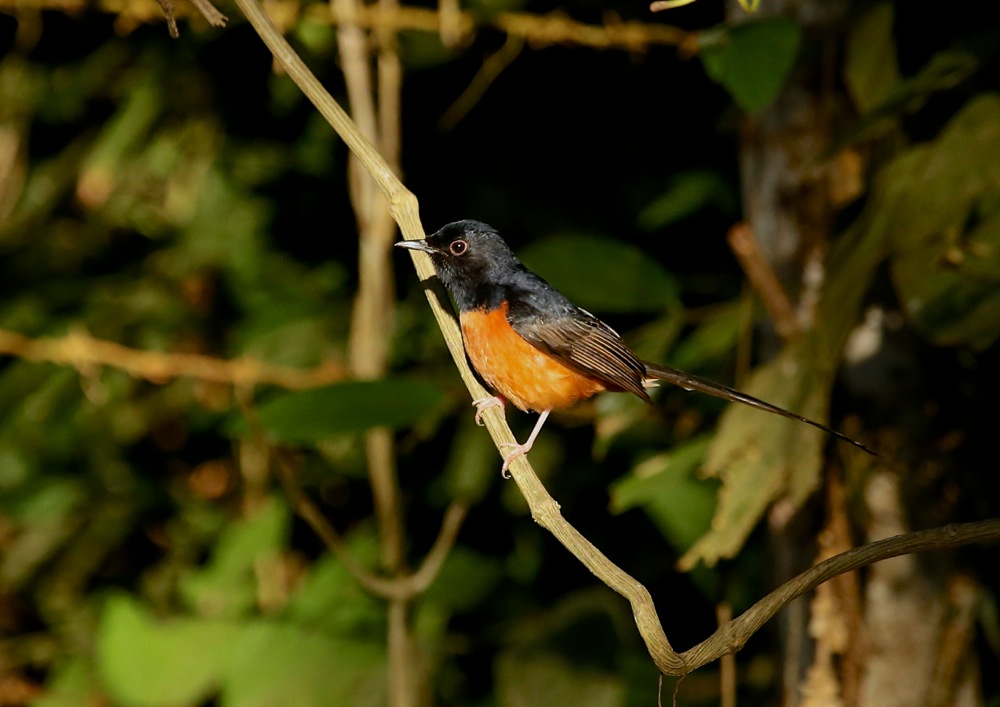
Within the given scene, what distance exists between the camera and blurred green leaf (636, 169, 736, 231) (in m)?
4.03

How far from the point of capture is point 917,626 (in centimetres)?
311

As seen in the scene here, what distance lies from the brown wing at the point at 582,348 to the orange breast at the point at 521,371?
0.04m

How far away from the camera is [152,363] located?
4121 millimetres

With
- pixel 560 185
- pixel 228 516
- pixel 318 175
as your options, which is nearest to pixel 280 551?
pixel 228 516

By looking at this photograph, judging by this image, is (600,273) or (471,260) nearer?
(471,260)

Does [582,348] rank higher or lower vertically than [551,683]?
higher

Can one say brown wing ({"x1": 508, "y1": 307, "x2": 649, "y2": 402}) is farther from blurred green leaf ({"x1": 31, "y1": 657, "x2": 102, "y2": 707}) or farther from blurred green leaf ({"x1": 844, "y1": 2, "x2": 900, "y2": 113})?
blurred green leaf ({"x1": 31, "y1": 657, "x2": 102, "y2": 707})

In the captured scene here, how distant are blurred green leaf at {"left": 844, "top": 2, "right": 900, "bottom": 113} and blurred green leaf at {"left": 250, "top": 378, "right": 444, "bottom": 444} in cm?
154

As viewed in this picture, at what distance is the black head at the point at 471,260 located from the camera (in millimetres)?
3217

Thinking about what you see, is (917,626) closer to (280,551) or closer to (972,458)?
(972,458)

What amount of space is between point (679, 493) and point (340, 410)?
41.8 inches

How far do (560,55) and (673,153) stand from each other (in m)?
0.66

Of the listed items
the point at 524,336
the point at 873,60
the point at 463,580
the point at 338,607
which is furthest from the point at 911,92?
the point at 338,607

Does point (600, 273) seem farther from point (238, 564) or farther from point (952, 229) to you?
point (238, 564)
